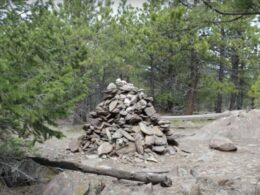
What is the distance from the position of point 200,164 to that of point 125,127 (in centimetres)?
213

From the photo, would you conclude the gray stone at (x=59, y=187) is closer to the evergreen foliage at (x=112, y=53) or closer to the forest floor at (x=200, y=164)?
the forest floor at (x=200, y=164)

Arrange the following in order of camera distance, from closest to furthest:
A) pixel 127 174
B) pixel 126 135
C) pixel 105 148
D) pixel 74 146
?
pixel 127 174
pixel 105 148
pixel 126 135
pixel 74 146

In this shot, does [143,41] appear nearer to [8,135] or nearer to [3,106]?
[8,135]

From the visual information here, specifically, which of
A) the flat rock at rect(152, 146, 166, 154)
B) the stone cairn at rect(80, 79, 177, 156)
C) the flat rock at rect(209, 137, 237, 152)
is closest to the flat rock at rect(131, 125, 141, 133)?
the stone cairn at rect(80, 79, 177, 156)

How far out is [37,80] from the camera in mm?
4477

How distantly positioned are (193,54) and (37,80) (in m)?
11.8

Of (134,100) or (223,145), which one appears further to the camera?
(134,100)

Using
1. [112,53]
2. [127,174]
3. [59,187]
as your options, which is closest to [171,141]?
[127,174]

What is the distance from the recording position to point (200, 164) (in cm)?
711

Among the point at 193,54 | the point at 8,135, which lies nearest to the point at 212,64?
the point at 193,54

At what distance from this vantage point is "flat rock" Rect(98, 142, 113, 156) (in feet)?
25.4

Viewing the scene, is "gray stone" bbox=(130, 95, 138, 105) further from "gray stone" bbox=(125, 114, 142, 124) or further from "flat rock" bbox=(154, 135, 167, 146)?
"flat rock" bbox=(154, 135, 167, 146)

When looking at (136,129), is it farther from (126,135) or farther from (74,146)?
(74,146)

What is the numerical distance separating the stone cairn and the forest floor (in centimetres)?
38
